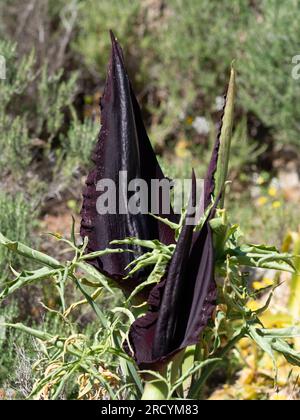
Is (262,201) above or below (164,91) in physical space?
below

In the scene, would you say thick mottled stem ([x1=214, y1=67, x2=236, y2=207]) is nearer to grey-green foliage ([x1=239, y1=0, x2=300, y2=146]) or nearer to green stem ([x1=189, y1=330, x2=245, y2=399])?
green stem ([x1=189, y1=330, x2=245, y2=399])

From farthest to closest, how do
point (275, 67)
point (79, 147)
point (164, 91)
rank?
point (164, 91)
point (275, 67)
point (79, 147)

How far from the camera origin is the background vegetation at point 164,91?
10.1 ft

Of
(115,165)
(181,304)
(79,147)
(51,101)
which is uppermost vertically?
(51,101)

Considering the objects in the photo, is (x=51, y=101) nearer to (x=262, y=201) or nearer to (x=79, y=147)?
(x=79, y=147)

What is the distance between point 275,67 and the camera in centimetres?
351

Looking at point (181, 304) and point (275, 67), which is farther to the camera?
point (275, 67)

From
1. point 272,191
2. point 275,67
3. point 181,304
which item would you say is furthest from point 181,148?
point 181,304

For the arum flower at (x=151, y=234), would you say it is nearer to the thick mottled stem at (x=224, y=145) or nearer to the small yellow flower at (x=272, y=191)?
the thick mottled stem at (x=224, y=145)

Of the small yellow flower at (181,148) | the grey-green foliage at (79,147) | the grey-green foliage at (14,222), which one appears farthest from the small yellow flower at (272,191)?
the grey-green foliage at (14,222)

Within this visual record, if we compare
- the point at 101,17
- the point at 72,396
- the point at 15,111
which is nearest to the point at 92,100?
the point at 101,17

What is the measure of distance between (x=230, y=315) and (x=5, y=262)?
1088mm

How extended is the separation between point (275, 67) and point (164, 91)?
0.90 m

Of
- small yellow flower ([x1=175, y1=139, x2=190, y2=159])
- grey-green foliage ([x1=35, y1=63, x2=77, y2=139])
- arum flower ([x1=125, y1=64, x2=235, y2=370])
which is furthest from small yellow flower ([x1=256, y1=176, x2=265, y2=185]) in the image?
arum flower ([x1=125, y1=64, x2=235, y2=370])
